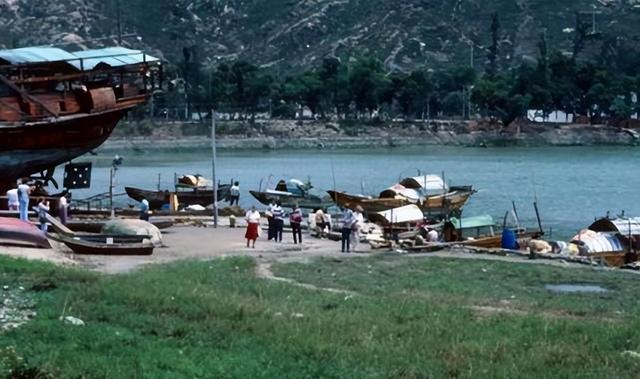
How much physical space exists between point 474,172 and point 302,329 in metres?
76.6

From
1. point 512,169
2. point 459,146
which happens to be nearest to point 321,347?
point 512,169

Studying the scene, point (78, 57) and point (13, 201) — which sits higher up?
point (78, 57)

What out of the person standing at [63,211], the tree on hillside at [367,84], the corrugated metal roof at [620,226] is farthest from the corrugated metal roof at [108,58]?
the tree on hillside at [367,84]

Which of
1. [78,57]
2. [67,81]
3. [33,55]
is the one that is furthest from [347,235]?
[33,55]

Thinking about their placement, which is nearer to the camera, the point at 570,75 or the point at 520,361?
the point at 520,361

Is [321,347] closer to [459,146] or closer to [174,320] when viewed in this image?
[174,320]

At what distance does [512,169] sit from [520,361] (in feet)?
273

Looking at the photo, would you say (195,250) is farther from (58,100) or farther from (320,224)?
(58,100)

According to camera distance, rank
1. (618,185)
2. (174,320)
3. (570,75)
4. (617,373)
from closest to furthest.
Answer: (617,373) → (174,320) → (618,185) → (570,75)

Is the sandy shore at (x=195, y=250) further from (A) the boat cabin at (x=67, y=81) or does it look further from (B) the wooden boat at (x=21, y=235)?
(A) the boat cabin at (x=67, y=81)

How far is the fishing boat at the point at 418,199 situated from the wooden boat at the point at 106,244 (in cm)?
2078

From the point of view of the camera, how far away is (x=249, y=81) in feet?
506

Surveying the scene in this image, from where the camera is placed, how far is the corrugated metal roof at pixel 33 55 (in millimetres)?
42812

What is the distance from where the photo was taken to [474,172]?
9344cm
